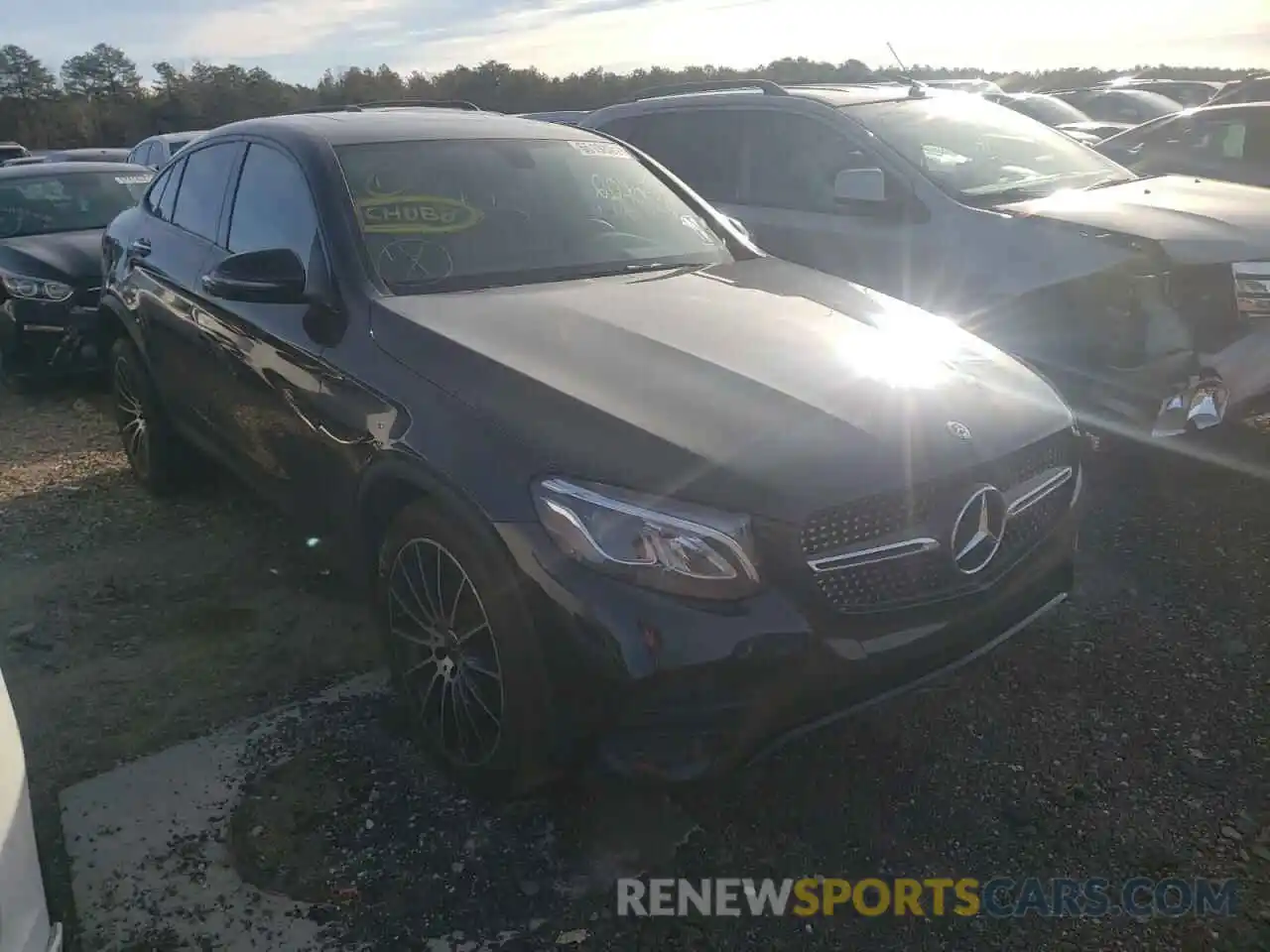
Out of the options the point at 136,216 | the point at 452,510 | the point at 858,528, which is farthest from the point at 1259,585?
the point at 136,216

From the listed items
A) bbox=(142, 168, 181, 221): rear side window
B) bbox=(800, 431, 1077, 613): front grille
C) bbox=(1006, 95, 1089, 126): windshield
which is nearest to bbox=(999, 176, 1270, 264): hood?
bbox=(800, 431, 1077, 613): front grille

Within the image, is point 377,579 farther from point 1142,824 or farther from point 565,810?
point 1142,824

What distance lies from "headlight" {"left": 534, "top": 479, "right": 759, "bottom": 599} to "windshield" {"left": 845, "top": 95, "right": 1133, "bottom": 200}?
3.50 m

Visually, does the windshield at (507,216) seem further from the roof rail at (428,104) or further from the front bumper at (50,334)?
the front bumper at (50,334)

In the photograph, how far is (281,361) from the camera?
3.45 metres

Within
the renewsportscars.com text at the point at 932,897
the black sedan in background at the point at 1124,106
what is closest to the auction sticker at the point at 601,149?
the renewsportscars.com text at the point at 932,897

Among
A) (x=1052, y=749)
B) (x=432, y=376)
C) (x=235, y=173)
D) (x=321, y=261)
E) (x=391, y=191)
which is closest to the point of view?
(x=432, y=376)

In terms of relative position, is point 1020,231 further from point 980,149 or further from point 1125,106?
point 1125,106

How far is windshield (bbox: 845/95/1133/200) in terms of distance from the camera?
17.9 feet

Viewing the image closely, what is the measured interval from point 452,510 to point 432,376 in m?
0.42

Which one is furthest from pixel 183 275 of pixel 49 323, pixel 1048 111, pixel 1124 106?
pixel 1124 106

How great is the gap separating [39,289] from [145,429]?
282cm

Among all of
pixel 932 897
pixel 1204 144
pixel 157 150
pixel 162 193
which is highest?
pixel 157 150

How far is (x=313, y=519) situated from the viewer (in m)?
3.47
